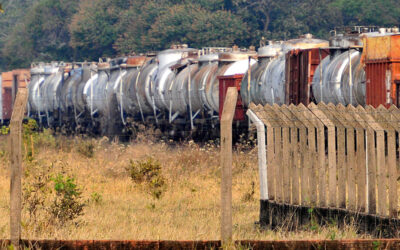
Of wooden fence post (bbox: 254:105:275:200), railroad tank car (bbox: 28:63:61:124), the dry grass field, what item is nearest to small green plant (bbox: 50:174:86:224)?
the dry grass field

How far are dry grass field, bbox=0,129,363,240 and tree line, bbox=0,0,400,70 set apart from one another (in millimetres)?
38608

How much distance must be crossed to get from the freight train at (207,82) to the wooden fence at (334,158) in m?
10.3

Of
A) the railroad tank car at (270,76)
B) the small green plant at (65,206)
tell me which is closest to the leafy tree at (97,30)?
the railroad tank car at (270,76)

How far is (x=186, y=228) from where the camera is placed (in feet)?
31.4

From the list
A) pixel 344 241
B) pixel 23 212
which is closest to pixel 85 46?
pixel 23 212

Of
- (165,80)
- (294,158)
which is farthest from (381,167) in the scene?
(165,80)

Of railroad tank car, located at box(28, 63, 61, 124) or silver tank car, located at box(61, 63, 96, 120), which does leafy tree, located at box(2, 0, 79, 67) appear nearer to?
railroad tank car, located at box(28, 63, 61, 124)

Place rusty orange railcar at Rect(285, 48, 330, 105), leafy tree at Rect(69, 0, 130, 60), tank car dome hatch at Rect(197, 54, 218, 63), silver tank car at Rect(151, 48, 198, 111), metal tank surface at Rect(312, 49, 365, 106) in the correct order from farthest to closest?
1. leafy tree at Rect(69, 0, 130, 60)
2. silver tank car at Rect(151, 48, 198, 111)
3. tank car dome hatch at Rect(197, 54, 218, 63)
4. rusty orange railcar at Rect(285, 48, 330, 105)
5. metal tank surface at Rect(312, 49, 365, 106)

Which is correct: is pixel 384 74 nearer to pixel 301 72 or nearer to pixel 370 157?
pixel 301 72

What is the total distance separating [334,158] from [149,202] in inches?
184

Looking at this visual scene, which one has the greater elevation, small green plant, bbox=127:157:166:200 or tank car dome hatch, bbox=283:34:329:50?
tank car dome hatch, bbox=283:34:329:50

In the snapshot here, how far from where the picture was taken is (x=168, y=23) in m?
61.5

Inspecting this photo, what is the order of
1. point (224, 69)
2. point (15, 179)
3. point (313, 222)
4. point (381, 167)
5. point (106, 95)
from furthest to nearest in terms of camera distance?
point (106, 95)
point (224, 69)
point (313, 222)
point (381, 167)
point (15, 179)

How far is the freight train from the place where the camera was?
67.2ft
